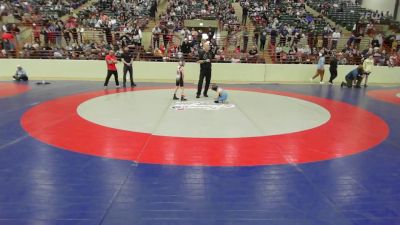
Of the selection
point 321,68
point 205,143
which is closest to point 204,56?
point 205,143

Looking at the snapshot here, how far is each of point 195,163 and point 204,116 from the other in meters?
3.25

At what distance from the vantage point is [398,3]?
2558cm

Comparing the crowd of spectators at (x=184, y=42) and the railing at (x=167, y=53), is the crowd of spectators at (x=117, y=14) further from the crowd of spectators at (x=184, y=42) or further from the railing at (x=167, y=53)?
the railing at (x=167, y=53)

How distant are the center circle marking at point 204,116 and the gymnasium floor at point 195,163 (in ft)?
0.11

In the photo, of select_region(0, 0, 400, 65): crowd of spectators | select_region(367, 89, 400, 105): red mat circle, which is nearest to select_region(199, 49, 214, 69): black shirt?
select_region(0, 0, 400, 65): crowd of spectators

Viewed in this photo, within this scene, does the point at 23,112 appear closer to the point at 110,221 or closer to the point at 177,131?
the point at 177,131

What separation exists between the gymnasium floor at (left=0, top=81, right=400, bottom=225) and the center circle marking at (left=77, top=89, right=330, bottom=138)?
0.03 meters

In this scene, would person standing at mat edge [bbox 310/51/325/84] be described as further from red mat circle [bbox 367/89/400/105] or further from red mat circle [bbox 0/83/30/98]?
red mat circle [bbox 0/83/30/98]

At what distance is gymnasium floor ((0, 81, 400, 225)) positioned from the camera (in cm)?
432

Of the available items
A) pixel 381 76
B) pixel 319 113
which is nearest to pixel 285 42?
pixel 381 76

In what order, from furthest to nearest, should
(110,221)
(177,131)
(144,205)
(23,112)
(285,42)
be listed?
(285,42) < (23,112) < (177,131) < (144,205) < (110,221)

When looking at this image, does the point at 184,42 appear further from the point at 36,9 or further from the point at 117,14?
the point at 36,9

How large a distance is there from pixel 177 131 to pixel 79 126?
222 cm

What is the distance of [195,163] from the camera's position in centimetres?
593
